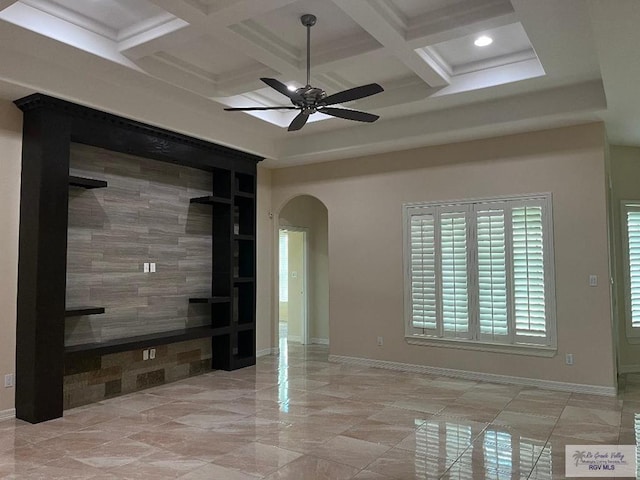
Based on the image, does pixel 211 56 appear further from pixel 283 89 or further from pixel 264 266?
pixel 264 266

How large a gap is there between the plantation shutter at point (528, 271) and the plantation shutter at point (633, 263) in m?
1.90

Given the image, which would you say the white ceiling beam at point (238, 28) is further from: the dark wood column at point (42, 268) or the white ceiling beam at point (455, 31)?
the dark wood column at point (42, 268)

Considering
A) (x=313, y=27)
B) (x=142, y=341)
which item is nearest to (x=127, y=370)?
(x=142, y=341)

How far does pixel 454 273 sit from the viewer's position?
6230 millimetres

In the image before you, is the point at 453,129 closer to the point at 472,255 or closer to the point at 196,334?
the point at 472,255

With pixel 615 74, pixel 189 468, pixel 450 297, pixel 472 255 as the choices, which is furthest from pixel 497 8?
pixel 189 468

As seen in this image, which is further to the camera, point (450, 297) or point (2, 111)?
point (450, 297)

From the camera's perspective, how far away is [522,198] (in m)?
5.81

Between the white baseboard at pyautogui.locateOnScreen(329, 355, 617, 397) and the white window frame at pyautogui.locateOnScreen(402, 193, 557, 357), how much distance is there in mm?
316

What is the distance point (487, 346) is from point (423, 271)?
1219 millimetres

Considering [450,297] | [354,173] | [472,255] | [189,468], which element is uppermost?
[354,173]

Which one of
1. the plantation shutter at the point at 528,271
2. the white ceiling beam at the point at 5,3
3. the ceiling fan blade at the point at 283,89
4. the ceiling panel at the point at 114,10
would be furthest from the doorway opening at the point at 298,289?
the white ceiling beam at the point at 5,3

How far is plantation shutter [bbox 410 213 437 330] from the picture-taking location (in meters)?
6.41

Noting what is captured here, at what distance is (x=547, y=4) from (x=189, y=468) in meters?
4.16
